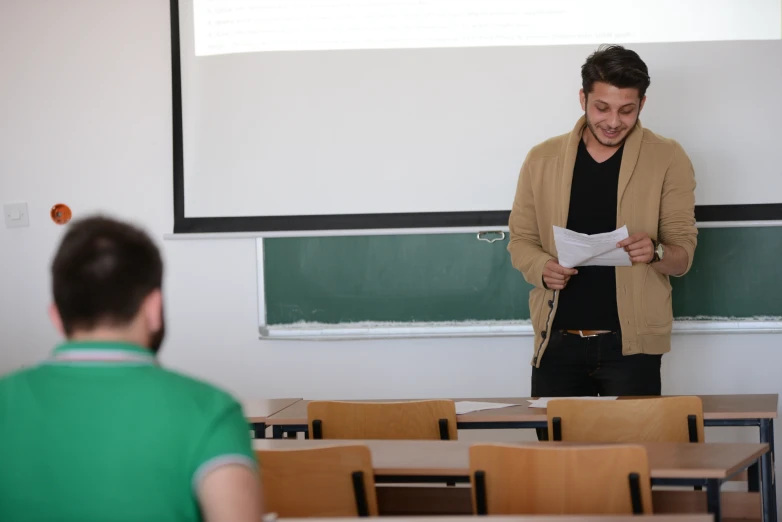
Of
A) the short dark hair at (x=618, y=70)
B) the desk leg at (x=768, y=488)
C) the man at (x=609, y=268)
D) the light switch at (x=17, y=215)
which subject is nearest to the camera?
the desk leg at (x=768, y=488)

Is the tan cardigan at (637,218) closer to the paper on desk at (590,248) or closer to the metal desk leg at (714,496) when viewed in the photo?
the paper on desk at (590,248)

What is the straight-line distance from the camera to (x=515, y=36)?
13.4 ft

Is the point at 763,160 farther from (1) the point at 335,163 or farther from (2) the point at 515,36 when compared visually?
(1) the point at 335,163

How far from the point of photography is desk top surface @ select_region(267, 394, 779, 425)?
2.74 m

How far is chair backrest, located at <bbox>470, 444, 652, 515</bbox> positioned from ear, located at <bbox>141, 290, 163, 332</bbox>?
3.09 feet

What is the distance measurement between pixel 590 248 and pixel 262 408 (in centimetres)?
130

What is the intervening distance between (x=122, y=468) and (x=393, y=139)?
3155mm

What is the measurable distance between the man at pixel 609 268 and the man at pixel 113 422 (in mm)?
2086

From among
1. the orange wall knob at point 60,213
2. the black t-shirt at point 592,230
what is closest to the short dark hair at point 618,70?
the black t-shirt at point 592,230

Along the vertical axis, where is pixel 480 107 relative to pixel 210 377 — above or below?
above

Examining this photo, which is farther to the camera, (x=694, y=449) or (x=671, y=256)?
(x=671, y=256)

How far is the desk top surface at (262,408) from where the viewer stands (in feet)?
9.52

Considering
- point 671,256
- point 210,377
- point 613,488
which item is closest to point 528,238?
point 671,256

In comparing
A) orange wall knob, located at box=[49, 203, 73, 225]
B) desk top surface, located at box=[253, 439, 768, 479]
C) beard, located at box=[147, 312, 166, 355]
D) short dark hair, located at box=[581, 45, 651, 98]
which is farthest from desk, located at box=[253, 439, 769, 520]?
orange wall knob, located at box=[49, 203, 73, 225]
